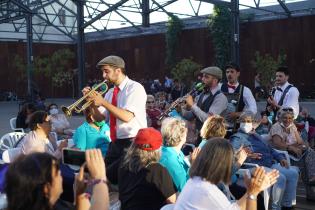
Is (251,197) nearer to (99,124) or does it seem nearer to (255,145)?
(255,145)

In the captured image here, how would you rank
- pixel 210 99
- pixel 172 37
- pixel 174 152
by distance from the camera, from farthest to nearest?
1. pixel 172 37
2. pixel 210 99
3. pixel 174 152

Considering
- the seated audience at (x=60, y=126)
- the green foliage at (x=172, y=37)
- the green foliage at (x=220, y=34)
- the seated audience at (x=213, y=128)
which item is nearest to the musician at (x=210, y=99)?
the seated audience at (x=213, y=128)

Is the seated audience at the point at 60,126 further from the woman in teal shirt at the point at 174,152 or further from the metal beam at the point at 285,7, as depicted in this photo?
the metal beam at the point at 285,7

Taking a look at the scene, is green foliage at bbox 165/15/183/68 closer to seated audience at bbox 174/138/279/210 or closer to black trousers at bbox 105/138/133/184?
black trousers at bbox 105/138/133/184

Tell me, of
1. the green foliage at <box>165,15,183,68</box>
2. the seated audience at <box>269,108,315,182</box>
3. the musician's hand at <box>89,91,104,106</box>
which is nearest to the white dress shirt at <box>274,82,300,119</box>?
the seated audience at <box>269,108,315,182</box>

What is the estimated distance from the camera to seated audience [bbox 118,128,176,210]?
3.57m

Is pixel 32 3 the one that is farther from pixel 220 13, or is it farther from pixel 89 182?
pixel 89 182

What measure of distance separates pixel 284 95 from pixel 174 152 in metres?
3.16

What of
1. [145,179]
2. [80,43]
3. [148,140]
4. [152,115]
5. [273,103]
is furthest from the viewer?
[80,43]

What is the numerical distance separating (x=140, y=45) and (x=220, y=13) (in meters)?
8.39

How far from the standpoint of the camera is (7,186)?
87.8 inches

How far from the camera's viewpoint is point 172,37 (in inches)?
1219

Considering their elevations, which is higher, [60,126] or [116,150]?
[116,150]

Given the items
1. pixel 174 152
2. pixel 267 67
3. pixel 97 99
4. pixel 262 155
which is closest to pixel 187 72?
pixel 267 67
